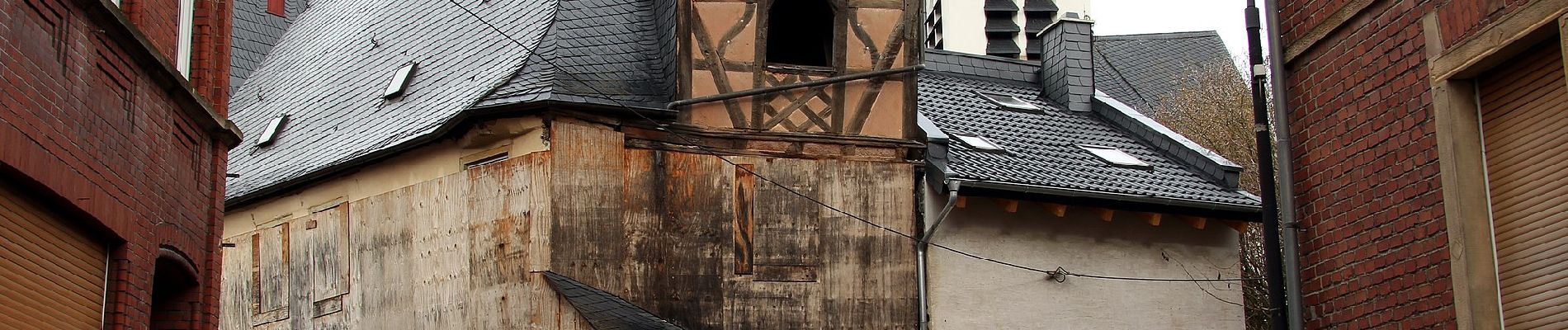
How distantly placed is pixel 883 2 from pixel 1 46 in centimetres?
957

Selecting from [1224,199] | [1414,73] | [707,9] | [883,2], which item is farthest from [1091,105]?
[1414,73]

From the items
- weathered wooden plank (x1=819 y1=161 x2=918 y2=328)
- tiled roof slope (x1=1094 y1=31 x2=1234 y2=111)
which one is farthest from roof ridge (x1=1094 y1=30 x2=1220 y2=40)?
weathered wooden plank (x1=819 y1=161 x2=918 y2=328)

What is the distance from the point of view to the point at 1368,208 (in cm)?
880

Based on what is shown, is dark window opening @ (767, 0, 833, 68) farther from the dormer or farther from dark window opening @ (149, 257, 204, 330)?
dark window opening @ (149, 257, 204, 330)

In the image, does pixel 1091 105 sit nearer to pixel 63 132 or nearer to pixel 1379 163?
pixel 1379 163

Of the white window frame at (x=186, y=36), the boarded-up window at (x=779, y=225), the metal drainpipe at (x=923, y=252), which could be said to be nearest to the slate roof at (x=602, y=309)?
the boarded-up window at (x=779, y=225)

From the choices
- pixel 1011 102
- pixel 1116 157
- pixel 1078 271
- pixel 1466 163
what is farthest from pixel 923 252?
pixel 1466 163

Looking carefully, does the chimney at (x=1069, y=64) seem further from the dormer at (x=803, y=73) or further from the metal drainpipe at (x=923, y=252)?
the metal drainpipe at (x=923, y=252)

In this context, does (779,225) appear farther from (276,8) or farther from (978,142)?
(276,8)

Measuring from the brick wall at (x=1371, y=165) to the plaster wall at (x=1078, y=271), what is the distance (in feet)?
24.3

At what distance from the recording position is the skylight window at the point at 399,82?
17.9 m

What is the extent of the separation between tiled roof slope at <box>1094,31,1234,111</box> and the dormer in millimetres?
10803

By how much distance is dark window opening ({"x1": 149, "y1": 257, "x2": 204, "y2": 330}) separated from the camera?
11289 millimetres

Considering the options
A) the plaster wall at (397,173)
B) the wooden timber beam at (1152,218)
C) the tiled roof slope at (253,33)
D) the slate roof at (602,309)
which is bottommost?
the slate roof at (602,309)
